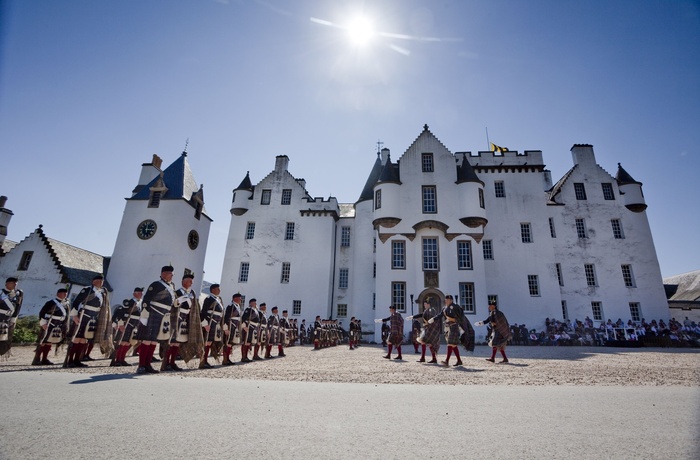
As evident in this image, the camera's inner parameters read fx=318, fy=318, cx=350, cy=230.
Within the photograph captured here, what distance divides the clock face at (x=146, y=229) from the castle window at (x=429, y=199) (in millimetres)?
22001

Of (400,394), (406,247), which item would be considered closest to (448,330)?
(400,394)

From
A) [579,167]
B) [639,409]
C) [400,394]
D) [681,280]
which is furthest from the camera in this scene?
[681,280]

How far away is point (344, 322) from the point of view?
2928 cm

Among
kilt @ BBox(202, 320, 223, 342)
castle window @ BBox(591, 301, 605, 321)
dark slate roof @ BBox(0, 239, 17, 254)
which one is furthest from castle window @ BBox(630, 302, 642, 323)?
dark slate roof @ BBox(0, 239, 17, 254)

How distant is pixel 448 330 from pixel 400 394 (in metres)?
6.70

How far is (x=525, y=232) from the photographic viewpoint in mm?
27422

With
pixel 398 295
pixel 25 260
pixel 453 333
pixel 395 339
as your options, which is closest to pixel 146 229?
pixel 25 260

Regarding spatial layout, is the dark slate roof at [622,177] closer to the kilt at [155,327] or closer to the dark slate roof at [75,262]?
the kilt at [155,327]

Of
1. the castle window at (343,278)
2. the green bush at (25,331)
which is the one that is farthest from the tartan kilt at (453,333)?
the green bush at (25,331)

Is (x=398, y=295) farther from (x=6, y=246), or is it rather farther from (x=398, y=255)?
(x=6, y=246)

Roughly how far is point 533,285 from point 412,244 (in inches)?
418

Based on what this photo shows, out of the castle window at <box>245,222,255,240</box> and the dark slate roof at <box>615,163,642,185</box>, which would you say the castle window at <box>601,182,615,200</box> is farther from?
the castle window at <box>245,222,255,240</box>

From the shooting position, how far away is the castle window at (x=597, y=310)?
26670 millimetres

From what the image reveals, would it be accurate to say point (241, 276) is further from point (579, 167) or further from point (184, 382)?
point (579, 167)
